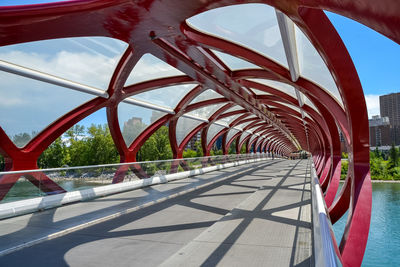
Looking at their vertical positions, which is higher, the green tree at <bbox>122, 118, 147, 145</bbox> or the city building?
the city building

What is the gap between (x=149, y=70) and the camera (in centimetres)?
1443

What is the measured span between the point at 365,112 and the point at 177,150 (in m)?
22.0

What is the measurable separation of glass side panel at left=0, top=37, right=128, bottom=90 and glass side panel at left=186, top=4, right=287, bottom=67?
356 cm

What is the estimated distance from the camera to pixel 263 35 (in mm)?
9273

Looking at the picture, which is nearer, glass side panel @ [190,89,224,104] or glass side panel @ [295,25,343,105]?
glass side panel @ [295,25,343,105]

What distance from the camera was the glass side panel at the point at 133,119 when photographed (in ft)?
63.3

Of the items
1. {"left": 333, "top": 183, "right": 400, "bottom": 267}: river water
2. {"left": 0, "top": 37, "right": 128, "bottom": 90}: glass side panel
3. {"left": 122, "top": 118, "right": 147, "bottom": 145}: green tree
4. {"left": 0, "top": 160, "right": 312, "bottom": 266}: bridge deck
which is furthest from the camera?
{"left": 122, "top": 118, "right": 147, "bottom": 145}: green tree

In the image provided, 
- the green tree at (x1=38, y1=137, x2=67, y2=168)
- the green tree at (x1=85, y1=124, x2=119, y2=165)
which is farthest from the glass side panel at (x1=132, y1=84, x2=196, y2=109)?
the green tree at (x1=38, y1=137, x2=67, y2=168)

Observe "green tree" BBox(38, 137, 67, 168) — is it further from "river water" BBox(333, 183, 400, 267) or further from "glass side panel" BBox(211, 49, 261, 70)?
"glass side panel" BBox(211, 49, 261, 70)

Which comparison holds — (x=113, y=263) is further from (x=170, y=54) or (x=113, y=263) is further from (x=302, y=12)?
(x=170, y=54)

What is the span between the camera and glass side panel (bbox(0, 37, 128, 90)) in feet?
34.8

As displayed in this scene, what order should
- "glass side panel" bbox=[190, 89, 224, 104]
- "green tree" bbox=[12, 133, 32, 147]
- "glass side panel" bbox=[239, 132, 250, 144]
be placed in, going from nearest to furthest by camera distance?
"green tree" bbox=[12, 133, 32, 147], "glass side panel" bbox=[190, 89, 224, 104], "glass side panel" bbox=[239, 132, 250, 144]

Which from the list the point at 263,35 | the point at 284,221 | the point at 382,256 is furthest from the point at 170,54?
the point at 382,256

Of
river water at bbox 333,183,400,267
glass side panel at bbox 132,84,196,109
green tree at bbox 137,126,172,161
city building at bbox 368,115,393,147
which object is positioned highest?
city building at bbox 368,115,393,147
